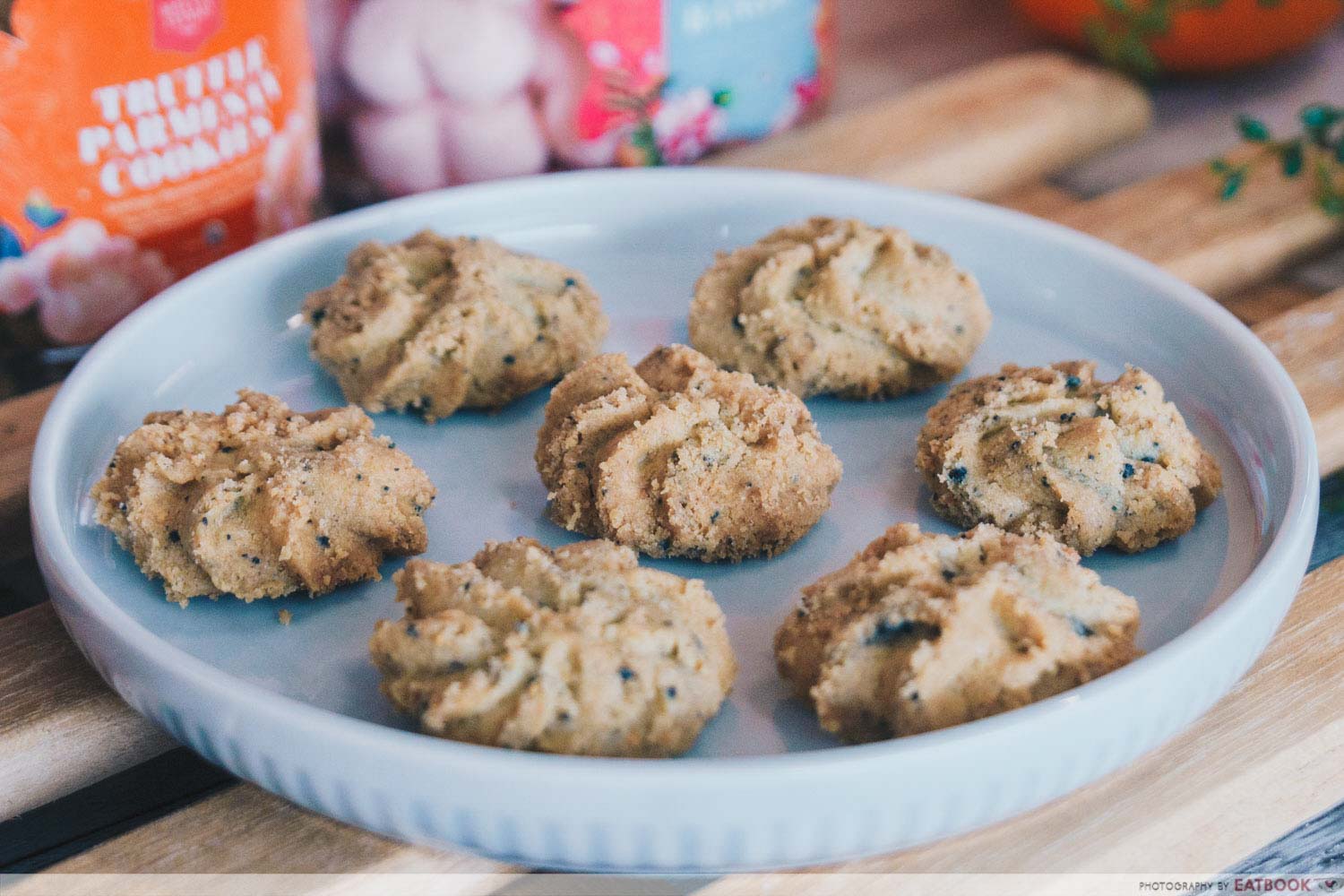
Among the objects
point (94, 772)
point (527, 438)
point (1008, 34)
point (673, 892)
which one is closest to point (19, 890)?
point (94, 772)

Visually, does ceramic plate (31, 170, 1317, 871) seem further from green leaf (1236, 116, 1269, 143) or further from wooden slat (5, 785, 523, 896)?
green leaf (1236, 116, 1269, 143)

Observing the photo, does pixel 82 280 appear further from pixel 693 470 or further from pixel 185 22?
pixel 693 470

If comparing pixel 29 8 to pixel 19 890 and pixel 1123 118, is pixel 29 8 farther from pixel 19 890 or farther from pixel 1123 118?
pixel 1123 118

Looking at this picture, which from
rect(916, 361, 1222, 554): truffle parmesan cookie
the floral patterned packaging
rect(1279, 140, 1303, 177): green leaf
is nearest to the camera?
rect(916, 361, 1222, 554): truffle parmesan cookie

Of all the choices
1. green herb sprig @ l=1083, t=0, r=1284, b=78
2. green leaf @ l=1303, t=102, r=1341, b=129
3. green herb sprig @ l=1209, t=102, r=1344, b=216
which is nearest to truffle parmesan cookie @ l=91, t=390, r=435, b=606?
green herb sprig @ l=1209, t=102, r=1344, b=216

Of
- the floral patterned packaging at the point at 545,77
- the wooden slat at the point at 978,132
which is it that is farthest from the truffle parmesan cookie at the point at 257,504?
the wooden slat at the point at 978,132

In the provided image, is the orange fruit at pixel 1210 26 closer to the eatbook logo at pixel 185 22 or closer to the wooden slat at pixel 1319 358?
the wooden slat at pixel 1319 358
